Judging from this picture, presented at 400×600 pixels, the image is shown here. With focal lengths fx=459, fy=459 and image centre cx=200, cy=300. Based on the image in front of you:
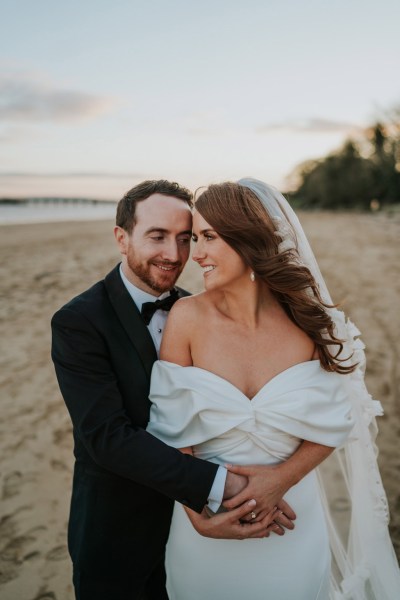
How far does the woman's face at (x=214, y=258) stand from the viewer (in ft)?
7.08

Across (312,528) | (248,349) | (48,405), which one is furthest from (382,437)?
(48,405)

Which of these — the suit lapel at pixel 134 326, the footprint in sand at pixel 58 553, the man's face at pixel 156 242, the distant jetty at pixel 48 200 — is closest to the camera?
the suit lapel at pixel 134 326

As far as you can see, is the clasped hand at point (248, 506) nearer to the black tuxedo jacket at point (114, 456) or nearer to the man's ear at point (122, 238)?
the black tuxedo jacket at point (114, 456)

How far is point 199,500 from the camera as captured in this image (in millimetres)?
1947

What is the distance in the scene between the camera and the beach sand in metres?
3.76

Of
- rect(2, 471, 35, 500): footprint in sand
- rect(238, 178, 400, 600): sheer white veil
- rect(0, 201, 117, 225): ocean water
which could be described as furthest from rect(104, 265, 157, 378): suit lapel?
rect(0, 201, 117, 225): ocean water

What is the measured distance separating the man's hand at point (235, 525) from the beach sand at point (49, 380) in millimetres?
2040

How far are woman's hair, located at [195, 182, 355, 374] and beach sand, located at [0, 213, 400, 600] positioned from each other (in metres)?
2.50

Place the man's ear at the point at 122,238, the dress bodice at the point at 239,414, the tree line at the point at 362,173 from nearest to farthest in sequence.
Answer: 1. the dress bodice at the point at 239,414
2. the man's ear at the point at 122,238
3. the tree line at the point at 362,173

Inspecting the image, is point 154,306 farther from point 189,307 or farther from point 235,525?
point 235,525

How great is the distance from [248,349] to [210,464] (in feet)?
1.84

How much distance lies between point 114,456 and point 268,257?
3.74 feet

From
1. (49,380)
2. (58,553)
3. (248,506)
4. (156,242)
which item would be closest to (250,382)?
Answer: (248,506)

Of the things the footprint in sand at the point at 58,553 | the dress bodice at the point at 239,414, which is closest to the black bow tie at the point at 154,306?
the dress bodice at the point at 239,414
